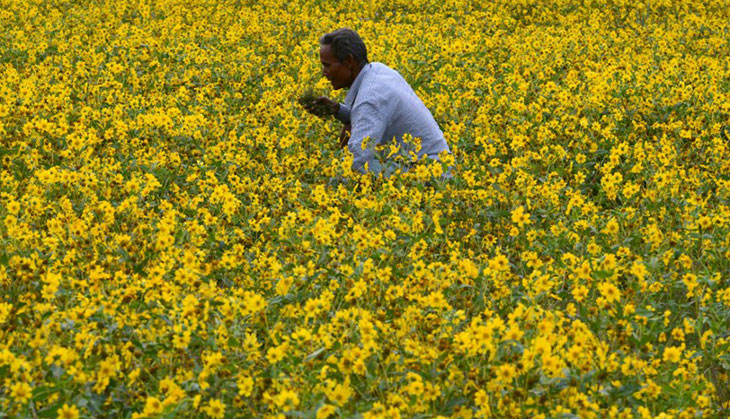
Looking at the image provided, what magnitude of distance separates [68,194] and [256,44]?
5.69 m

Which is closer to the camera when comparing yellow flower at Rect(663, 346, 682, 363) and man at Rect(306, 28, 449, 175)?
yellow flower at Rect(663, 346, 682, 363)

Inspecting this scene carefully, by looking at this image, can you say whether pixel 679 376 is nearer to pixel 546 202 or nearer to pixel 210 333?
pixel 210 333

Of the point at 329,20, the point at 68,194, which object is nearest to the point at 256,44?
the point at 329,20

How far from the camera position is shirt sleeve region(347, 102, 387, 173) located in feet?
19.8

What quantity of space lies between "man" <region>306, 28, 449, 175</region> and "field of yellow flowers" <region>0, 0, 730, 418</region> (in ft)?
0.82

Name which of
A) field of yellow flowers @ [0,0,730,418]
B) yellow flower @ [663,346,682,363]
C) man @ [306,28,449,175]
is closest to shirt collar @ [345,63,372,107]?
man @ [306,28,449,175]

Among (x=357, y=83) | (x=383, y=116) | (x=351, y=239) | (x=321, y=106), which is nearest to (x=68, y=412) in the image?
(x=351, y=239)

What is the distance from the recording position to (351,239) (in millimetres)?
4578

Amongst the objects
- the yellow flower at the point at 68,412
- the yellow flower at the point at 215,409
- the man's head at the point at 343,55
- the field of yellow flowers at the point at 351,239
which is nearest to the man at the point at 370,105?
the man's head at the point at 343,55

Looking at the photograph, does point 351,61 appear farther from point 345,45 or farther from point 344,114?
point 344,114

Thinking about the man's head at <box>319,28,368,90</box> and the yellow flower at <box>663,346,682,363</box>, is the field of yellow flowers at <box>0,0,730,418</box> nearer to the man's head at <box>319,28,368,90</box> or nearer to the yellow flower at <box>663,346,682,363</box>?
the yellow flower at <box>663,346,682,363</box>

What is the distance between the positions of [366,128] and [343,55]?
619 millimetres

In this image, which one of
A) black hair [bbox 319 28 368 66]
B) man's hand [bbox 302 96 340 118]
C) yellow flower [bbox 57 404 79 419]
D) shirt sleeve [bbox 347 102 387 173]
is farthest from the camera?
man's hand [bbox 302 96 340 118]

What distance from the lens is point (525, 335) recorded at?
350 cm
